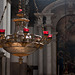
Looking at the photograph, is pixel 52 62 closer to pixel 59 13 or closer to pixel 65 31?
pixel 65 31

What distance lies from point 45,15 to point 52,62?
7.63 feet

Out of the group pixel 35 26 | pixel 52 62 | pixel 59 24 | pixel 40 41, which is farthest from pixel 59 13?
pixel 40 41

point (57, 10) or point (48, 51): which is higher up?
point (57, 10)

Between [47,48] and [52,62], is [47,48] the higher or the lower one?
the higher one

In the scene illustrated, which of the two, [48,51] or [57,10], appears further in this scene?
[57,10]

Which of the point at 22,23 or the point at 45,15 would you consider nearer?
the point at 22,23

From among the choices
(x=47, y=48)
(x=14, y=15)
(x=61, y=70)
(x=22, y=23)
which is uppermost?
(x=14, y=15)

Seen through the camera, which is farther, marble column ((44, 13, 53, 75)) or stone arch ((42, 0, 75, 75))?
stone arch ((42, 0, 75, 75))

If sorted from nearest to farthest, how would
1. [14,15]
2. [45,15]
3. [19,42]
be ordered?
1. [19,42]
2. [14,15]
3. [45,15]

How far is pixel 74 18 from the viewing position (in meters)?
11.1

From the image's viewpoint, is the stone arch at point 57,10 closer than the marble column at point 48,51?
No

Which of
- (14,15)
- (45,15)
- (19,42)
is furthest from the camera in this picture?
(45,15)

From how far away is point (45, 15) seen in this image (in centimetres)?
1076

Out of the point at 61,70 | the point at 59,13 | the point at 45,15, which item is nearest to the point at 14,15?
the point at 45,15
